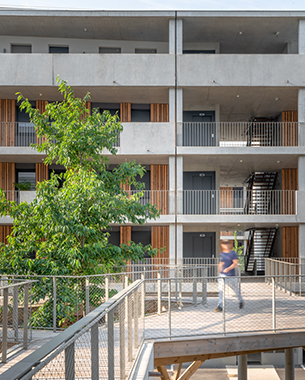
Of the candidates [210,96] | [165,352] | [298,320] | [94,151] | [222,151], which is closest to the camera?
[165,352]

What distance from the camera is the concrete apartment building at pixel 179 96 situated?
21.6 m

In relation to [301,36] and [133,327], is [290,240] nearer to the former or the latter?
[301,36]

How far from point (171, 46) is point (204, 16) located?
7.25ft

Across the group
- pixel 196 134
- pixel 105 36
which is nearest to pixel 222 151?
pixel 196 134

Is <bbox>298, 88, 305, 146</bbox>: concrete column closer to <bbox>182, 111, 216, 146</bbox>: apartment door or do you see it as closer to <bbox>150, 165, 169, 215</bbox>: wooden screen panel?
<bbox>182, 111, 216, 146</bbox>: apartment door

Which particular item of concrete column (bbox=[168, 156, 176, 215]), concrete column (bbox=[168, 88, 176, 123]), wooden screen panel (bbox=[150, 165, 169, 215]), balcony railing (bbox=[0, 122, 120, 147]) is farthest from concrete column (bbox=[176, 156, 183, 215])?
balcony railing (bbox=[0, 122, 120, 147])

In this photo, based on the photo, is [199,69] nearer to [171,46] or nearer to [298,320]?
[171,46]

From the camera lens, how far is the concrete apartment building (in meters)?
21.6

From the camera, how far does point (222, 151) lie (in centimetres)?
2147

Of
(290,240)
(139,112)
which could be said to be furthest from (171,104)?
(290,240)

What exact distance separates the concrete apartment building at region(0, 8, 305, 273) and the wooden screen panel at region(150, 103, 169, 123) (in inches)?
2.2

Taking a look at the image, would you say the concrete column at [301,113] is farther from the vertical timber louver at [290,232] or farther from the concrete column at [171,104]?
the concrete column at [171,104]

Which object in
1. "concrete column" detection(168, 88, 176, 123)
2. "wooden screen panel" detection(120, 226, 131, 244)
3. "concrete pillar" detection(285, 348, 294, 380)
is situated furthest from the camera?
"wooden screen panel" detection(120, 226, 131, 244)

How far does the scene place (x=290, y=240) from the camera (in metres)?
25.2
